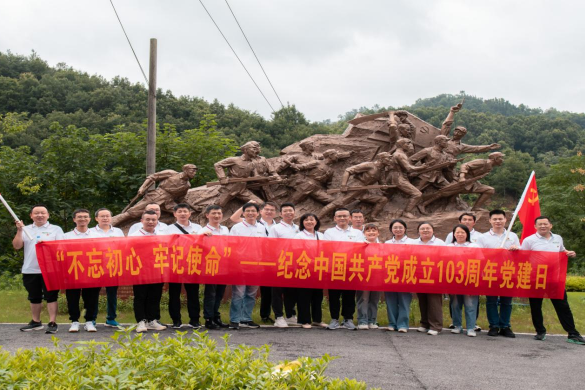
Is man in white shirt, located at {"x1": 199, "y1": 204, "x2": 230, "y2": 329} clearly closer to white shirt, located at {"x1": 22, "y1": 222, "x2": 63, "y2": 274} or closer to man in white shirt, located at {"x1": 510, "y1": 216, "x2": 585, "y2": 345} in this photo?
white shirt, located at {"x1": 22, "y1": 222, "x2": 63, "y2": 274}

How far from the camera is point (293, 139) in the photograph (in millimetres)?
27094

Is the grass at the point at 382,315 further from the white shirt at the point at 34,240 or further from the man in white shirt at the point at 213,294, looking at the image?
the white shirt at the point at 34,240

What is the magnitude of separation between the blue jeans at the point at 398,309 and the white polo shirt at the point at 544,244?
1.57m

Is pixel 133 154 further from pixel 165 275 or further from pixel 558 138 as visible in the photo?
pixel 558 138

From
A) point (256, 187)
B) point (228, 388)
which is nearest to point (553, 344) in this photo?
point (228, 388)

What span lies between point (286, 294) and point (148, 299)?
1.71 meters

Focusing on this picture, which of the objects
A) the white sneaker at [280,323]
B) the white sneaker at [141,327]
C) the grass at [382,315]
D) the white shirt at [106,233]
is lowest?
the grass at [382,315]

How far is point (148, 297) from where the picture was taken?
21.6ft

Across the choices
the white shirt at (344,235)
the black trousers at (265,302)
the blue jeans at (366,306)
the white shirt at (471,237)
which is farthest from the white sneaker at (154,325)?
the white shirt at (471,237)

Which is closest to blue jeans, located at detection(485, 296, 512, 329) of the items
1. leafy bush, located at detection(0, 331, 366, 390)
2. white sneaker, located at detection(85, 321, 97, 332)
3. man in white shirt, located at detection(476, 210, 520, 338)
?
man in white shirt, located at detection(476, 210, 520, 338)

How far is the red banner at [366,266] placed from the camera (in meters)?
6.68

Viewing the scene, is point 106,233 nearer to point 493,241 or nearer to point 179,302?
point 179,302

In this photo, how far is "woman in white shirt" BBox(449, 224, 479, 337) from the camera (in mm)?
6777

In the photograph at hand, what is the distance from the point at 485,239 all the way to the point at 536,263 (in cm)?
65
